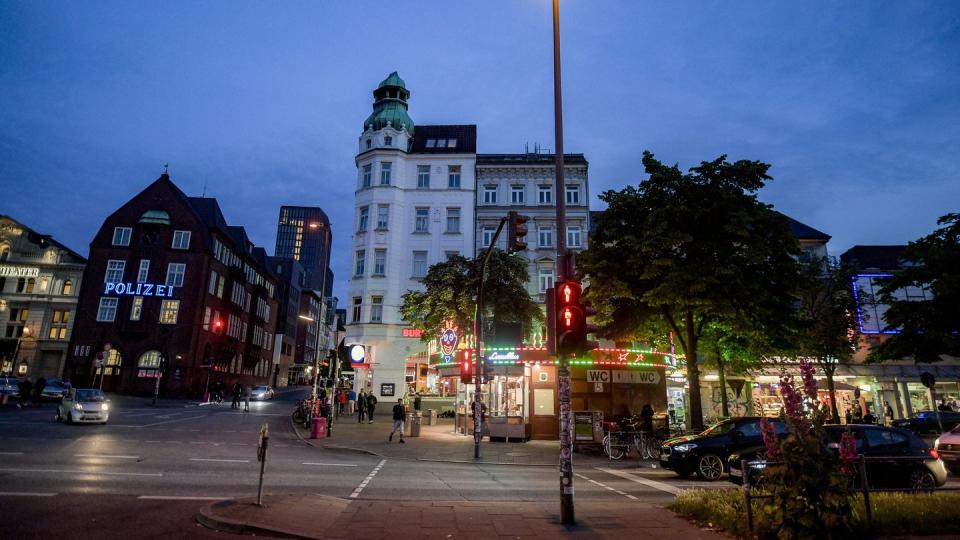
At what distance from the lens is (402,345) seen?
40.9m

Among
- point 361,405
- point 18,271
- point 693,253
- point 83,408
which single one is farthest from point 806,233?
point 18,271

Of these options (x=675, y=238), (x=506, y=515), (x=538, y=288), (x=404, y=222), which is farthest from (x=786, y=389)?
(x=404, y=222)

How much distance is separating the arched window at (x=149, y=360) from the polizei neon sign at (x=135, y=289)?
5682 mm

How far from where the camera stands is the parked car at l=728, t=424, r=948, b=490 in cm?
1131

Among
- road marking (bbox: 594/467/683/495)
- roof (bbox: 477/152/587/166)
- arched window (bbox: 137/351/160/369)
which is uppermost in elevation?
roof (bbox: 477/152/587/166)

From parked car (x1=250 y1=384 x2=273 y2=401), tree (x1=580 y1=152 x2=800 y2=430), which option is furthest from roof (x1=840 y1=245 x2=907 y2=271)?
parked car (x1=250 y1=384 x2=273 y2=401)

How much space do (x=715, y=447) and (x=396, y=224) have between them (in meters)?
33.3

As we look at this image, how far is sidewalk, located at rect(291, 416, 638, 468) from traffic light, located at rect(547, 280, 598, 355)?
10002 mm

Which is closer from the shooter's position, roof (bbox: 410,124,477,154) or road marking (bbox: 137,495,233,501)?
road marking (bbox: 137,495,233,501)

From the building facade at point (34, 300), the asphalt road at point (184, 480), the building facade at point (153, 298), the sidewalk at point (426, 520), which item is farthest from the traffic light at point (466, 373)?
the building facade at point (34, 300)

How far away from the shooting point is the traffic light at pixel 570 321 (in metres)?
8.21

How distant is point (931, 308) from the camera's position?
2058 cm

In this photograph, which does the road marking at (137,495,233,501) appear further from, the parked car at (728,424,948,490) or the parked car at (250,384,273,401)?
the parked car at (250,384,273,401)

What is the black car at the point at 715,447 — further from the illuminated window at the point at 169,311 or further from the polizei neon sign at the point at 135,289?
the polizei neon sign at the point at 135,289
